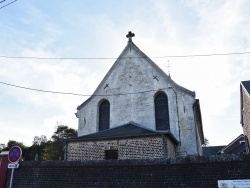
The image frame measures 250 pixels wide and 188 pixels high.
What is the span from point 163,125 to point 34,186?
27.1 feet

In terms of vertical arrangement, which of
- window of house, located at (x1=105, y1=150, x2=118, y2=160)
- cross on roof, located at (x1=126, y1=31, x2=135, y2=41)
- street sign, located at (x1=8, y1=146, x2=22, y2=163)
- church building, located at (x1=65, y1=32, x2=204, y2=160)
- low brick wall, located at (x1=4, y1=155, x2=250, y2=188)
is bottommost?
low brick wall, located at (x1=4, y1=155, x2=250, y2=188)

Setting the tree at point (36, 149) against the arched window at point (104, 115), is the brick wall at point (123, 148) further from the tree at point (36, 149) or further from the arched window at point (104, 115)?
the tree at point (36, 149)

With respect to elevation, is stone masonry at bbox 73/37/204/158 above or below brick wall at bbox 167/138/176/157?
above

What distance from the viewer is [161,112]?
47.6ft

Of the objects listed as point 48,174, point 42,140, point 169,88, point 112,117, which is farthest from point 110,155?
point 42,140

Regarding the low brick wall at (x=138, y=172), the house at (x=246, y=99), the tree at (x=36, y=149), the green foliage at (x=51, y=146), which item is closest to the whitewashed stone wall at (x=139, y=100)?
the house at (x=246, y=99)

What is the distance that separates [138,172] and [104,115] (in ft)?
30.2

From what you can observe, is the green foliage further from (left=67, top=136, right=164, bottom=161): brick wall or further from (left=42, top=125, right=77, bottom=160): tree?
(left=67, top=136, right=164, bottom=161): brick wall

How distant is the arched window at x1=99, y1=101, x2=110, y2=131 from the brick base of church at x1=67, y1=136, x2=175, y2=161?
10.3 feet

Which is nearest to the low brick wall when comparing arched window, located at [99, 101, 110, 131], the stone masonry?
the stone masonry

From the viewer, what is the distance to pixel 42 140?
161ft

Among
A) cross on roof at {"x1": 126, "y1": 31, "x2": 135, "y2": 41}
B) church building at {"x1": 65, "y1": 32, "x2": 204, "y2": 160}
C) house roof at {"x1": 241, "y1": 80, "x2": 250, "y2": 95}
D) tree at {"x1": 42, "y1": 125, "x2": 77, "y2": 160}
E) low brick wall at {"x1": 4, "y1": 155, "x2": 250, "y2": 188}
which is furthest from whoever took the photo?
tree at {"x1": 42, "y1": 125, "x2": 77, "y2": 160}

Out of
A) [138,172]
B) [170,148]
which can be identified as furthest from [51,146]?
[138,172]

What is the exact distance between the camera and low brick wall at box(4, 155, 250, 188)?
6270mm
